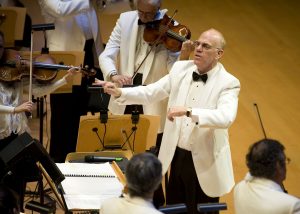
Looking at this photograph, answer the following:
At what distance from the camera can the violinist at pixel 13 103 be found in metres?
4.78

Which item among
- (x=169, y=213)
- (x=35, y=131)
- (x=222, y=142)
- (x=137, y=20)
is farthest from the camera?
(x=35, y=131)

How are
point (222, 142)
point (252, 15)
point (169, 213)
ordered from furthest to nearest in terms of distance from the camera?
point (252, 15) < point (222, 142) < point (169, 213)

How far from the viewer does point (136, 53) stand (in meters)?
5.09

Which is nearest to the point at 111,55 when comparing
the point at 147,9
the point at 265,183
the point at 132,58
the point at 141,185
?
the point at 132,58

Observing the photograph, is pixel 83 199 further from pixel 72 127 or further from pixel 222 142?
pixel 72 127

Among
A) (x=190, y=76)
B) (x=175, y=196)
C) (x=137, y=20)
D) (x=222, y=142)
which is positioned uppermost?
(x=137, y=20)

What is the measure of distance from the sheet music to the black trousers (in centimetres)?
45

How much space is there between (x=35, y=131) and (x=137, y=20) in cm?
194

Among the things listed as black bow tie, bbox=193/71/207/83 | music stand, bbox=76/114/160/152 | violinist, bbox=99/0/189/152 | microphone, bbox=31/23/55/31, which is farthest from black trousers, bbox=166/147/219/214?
microphone, bbox=31/23/55/31

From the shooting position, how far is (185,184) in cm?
435

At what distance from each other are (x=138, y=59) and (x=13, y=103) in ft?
3.08

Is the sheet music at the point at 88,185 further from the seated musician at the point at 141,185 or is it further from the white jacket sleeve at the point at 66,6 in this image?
the white jacket sleeve at the point at 66,6

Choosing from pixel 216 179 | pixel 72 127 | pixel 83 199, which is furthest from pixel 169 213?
pixel 72 127

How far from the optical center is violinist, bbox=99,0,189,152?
16.3ft
